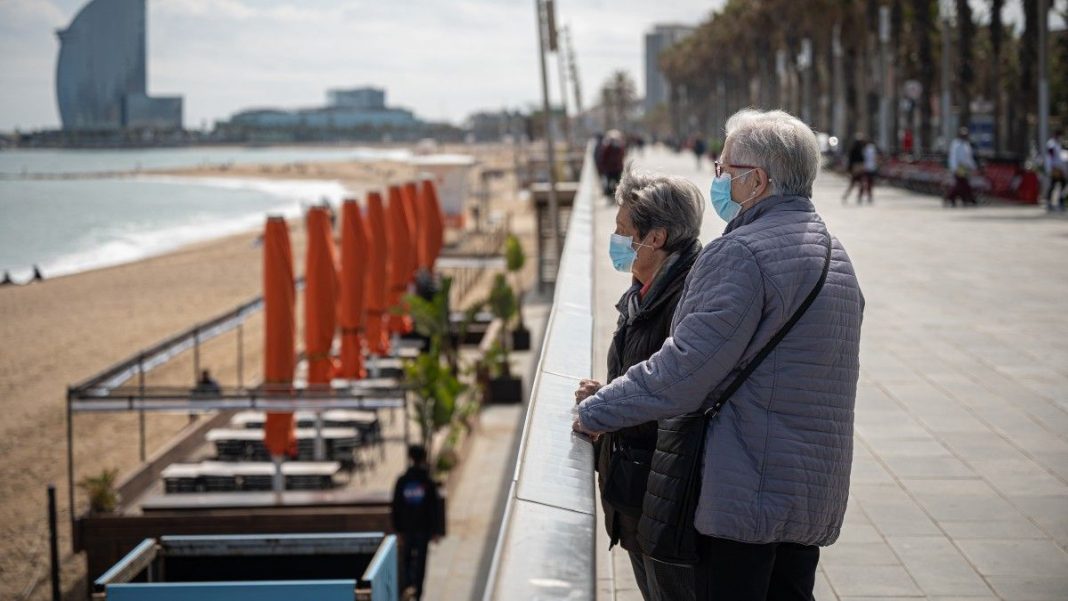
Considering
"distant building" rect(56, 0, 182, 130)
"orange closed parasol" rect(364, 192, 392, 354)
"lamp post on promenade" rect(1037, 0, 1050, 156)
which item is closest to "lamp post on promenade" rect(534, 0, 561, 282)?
"orange closed parasol" rect(364, 192, 392, 354)

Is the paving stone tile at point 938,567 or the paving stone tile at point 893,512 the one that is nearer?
the paving stone tile at point 938,567

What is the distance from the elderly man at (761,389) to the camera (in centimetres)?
270

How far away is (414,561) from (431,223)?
13.5 meters

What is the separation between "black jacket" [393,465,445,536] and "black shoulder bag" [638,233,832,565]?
7.86 m

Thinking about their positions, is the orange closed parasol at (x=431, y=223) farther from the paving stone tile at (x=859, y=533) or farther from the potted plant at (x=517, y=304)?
the paving stone tile at (x=859, y=533)

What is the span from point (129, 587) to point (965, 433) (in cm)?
444

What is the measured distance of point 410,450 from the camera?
10844mm

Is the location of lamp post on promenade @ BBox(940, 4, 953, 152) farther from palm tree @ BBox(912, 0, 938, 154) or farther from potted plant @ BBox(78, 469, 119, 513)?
potted plant @ BBox(78, 469, 119, 513)

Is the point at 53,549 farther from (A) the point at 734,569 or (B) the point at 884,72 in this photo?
(B) the point at 884,72

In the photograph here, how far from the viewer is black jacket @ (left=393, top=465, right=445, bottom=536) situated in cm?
1048

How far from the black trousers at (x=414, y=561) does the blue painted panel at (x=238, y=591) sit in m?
3.69

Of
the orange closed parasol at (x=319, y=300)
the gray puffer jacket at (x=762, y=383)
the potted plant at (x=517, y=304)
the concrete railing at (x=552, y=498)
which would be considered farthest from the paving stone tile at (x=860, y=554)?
the potted plant at (x=517, y=304)

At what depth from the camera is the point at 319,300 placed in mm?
14562

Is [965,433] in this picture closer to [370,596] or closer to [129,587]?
[370,596]
